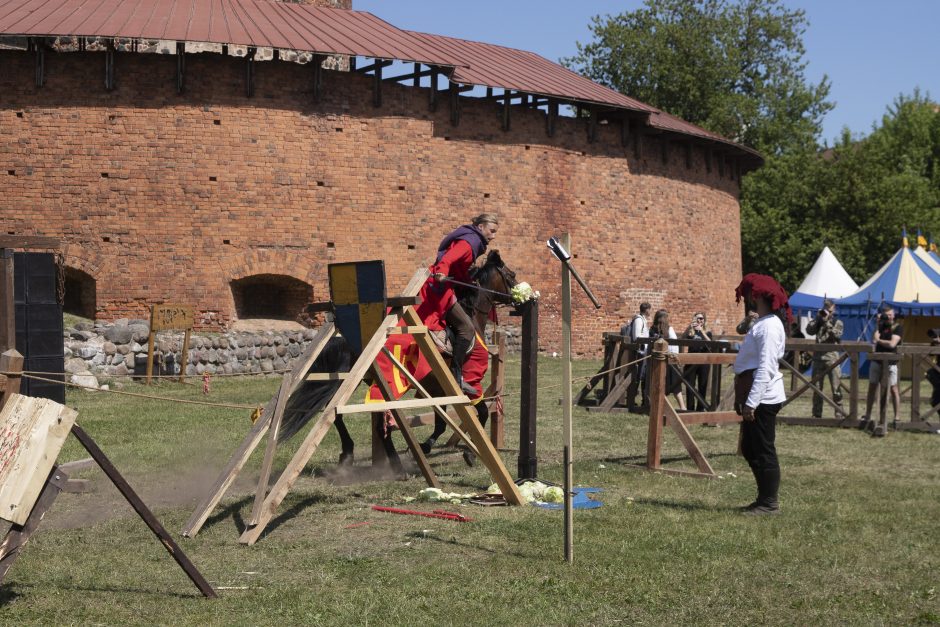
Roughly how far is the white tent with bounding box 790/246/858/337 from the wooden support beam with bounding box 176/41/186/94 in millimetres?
15743

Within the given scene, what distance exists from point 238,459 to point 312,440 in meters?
0.53

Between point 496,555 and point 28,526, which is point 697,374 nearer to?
point 496,555

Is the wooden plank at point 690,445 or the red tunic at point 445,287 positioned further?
the wooden plank at point 690,445

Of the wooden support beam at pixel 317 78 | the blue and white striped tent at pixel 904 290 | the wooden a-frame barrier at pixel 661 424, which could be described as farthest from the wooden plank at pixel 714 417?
the wooden support beam at pixel 317 78

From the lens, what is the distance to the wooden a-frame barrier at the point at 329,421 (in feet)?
19.6

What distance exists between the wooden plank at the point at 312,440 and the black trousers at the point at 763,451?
8.36 ft

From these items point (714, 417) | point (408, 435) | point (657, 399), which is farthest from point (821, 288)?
point (408, 435)

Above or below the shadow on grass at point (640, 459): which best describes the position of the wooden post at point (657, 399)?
above

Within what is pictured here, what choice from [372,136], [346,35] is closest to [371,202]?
[372,136]

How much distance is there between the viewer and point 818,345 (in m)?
12.3

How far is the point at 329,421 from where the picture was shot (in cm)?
614

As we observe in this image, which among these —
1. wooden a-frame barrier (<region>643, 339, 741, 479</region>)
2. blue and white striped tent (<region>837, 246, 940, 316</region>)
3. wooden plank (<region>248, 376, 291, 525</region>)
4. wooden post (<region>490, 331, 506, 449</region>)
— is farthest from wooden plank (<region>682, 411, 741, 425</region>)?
blue and white striped tent (<region>837, 246, 940, 316</region>)

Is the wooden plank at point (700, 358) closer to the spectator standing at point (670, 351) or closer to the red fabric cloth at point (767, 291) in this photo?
the red fabric cloth at point (767, 291)

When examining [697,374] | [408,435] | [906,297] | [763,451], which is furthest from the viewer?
[906,297]
